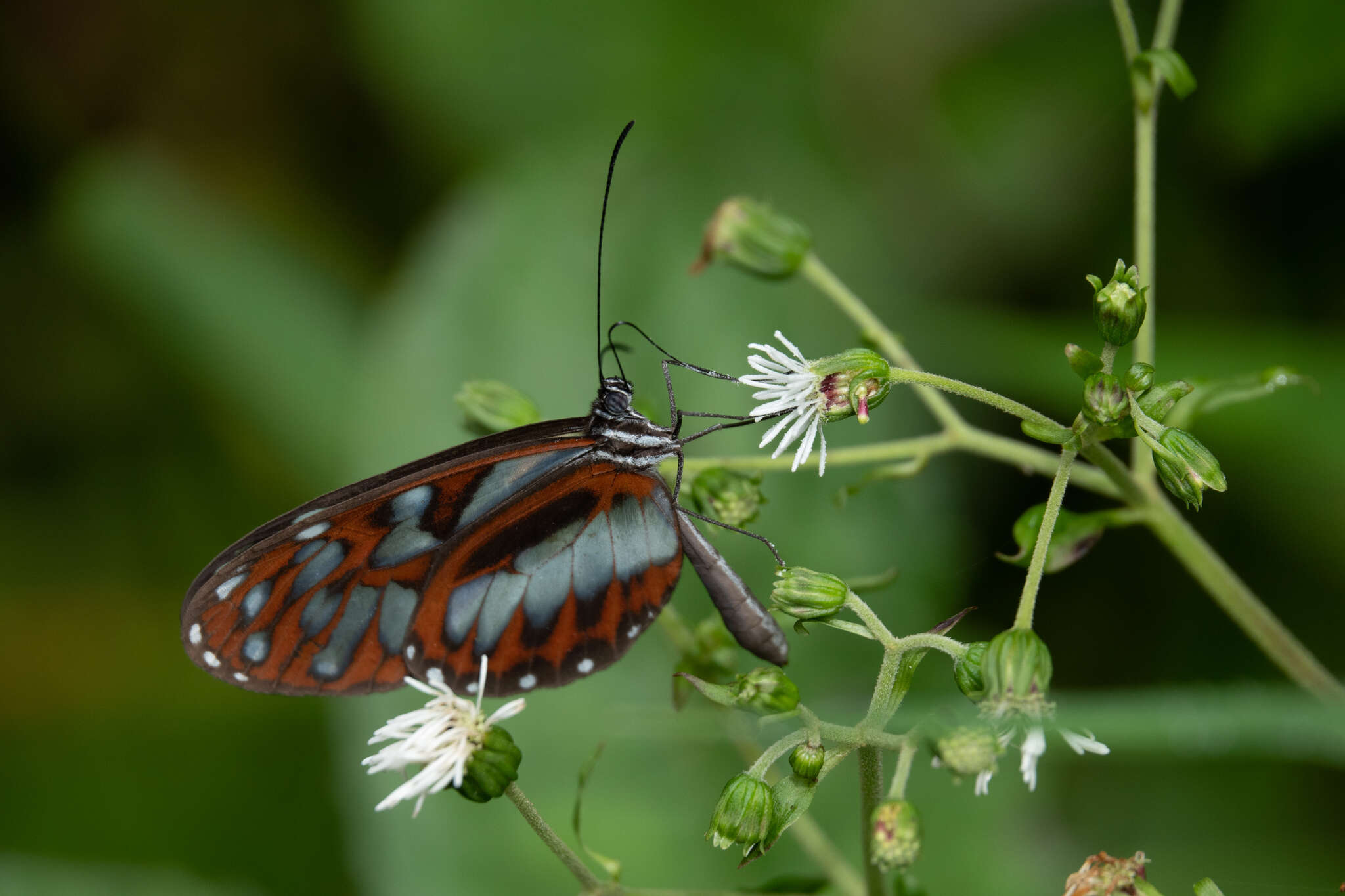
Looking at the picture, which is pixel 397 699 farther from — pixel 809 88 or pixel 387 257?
pixel 809 88

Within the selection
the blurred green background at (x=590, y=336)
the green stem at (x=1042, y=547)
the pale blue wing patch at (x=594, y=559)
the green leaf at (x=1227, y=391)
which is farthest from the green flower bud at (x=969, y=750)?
the green leaf at (x=1227, y=391)

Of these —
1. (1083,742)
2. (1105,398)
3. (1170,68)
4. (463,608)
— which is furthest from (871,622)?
(1170,68)

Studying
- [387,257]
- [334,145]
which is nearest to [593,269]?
[387,257]

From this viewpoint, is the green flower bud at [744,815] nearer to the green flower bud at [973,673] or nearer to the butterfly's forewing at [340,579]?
the green flower bud at [973,673]

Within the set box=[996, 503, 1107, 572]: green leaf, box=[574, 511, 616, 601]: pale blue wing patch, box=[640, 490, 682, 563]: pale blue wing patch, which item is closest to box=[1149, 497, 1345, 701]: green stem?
box=[996, 503, 1107, 572]: green leaf

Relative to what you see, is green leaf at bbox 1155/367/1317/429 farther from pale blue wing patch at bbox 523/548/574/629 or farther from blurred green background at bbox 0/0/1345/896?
pale blue wing patch at bbox 523/548/574/629

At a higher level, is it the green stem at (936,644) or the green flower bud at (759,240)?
the green flower bud at (759,240)
